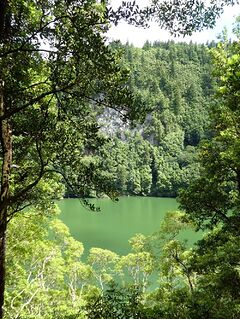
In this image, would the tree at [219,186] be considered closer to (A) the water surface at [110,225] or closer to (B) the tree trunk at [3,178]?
(B) the tree trunk at [3,178]

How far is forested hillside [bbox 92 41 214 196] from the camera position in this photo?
104188mm

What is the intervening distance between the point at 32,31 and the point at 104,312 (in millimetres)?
3428

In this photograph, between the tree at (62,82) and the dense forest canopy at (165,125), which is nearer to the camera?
the tree at (62,82)

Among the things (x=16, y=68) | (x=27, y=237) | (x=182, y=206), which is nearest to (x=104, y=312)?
(x=16, y=68)

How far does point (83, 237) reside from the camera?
3934cm

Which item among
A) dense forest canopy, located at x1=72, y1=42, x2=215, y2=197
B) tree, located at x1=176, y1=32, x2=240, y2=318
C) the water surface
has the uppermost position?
dense forest canopy, located at x1=72, y1=42, x2=215, y2=197

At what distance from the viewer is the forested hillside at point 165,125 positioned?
4102 inches

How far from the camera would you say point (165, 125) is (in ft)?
415

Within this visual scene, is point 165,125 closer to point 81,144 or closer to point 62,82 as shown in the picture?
point 81,144

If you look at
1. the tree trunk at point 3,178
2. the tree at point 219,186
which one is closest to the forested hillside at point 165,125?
the tree at point 219,186

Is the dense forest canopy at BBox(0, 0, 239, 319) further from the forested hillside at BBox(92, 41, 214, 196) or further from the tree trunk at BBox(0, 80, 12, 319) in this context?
the forested hillside at BBox(92, 41, 214, 196)

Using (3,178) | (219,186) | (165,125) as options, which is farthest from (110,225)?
(165,125)

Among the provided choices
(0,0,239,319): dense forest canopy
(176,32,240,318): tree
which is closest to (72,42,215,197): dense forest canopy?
(176,32,240,318): tree

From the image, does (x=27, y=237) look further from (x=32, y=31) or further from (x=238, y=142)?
(x=32, y=31)
